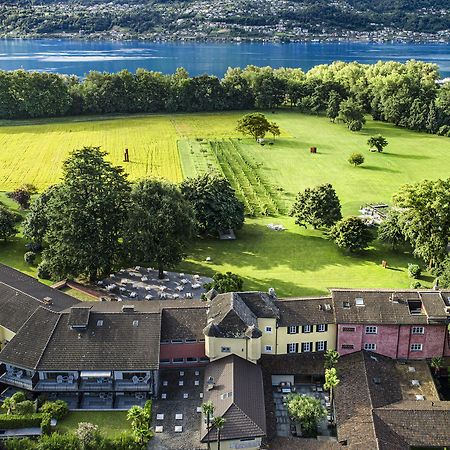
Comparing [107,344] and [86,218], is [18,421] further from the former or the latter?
[86,218]

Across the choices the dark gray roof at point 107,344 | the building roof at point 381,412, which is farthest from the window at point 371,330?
the dark gray roof at point 107,344

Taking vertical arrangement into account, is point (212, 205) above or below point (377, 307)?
below

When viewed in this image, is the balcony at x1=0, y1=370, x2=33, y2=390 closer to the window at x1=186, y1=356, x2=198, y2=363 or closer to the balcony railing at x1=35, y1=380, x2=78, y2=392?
the balcony railing at x1=35, y1=380, x2=78, y2=392

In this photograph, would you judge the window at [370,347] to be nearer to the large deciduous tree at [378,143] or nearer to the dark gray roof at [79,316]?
the dark gray roof at [79,316]

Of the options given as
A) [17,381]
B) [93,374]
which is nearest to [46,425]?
[93,374]

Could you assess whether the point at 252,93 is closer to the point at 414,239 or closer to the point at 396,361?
the point at 414,239
